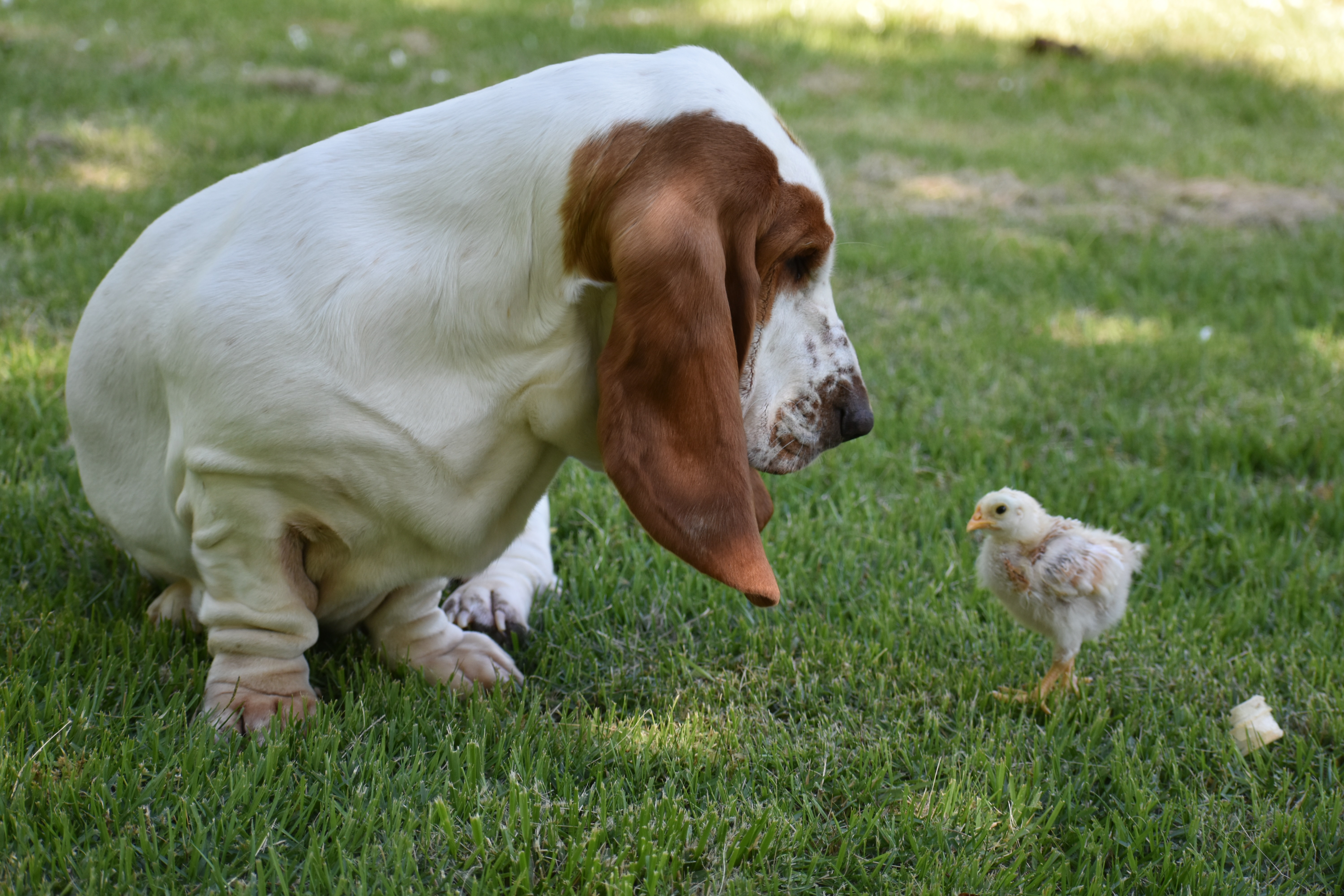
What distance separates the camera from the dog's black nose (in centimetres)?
200

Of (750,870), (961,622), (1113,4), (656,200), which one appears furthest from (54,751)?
(1113,4)

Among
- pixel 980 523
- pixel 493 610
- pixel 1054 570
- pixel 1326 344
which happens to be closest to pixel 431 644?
pixel 493 610

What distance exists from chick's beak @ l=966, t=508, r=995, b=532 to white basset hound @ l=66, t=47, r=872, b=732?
51 cm

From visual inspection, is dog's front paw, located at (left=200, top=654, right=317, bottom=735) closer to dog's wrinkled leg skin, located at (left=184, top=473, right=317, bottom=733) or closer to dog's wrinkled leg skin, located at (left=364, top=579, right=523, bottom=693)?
dog's wrinkled leg skin, located at (left=184, top=473, right=317, bottom=733)

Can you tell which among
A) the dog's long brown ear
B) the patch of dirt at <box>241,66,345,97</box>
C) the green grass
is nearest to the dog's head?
the dog's long brown ear

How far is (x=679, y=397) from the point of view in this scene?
5.51ft

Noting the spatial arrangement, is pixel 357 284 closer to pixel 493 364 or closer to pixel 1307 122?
pixel 493 364

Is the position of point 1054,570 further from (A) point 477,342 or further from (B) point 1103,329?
(B) point 1103,329

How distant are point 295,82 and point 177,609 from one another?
5381 mm

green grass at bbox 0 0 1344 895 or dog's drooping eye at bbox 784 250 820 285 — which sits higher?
dog's drooping eye at bbox 784 250 820 285

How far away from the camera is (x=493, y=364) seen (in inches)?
73.0

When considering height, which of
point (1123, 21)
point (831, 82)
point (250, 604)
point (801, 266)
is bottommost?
point (831, 82)

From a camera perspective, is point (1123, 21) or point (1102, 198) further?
point (1123, 21)

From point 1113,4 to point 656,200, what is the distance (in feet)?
30.5
